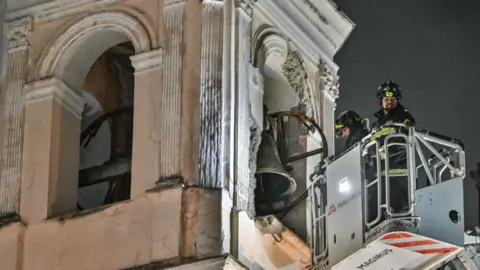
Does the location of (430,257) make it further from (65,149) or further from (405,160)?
(65,149)

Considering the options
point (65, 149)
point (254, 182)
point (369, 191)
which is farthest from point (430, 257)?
point (65, 149)

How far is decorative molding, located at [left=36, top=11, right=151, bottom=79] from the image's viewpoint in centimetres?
2359

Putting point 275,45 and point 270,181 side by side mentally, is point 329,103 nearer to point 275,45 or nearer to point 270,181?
point 275,45

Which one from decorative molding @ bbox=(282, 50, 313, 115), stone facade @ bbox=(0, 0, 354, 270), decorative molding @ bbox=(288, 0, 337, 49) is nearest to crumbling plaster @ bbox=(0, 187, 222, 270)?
stone facade @ bbox=(0, 0, 354, 270)

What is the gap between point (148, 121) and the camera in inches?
904

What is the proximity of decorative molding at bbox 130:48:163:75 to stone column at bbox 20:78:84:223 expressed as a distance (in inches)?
41.0

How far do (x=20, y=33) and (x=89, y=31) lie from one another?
0.87 meters

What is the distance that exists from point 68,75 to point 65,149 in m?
0.92

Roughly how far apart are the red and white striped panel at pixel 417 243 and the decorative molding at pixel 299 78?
157 inches

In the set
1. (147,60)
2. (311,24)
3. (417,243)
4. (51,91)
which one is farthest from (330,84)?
(417,243)

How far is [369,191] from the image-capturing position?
878 inches

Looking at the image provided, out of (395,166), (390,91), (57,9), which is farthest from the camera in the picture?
(57,9)

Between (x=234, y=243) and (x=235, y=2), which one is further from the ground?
(x=235, y=2)

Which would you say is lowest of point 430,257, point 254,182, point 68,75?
point 430,257
